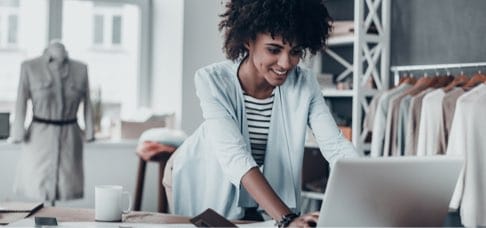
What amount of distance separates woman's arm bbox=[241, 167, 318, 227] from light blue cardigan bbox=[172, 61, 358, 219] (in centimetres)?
17

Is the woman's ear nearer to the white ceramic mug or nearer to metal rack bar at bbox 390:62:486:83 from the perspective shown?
the white ceramic mug

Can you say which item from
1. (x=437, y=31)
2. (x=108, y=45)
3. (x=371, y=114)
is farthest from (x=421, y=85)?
(x=108, y=45)

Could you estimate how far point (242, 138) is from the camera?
2.11 m

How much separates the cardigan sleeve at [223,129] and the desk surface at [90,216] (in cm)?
21

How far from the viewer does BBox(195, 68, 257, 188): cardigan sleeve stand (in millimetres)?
2029

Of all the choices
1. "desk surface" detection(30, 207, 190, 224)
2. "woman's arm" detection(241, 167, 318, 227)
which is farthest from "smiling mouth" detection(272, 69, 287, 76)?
"desk surface" detection(30, 207, 190, 224)

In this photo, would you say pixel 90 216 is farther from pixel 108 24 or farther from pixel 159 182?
pixel 108 24

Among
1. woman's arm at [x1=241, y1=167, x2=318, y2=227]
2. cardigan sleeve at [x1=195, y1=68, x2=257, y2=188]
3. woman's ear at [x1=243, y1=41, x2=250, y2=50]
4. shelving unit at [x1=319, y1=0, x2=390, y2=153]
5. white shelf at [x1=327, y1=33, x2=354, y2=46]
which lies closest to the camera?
woman's arm at [x1=241, y1=167, x2=318, y2=227]

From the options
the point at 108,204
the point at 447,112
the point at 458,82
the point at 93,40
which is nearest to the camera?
the point at 108,204

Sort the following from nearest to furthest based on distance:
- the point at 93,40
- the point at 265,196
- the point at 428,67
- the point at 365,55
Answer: the point at 265,196 < the point at 428,67 < the point at 365,55 < the point at 93,40

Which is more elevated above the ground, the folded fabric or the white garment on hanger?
the white garment on hanger

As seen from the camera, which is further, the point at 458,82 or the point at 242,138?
the point at 458,82

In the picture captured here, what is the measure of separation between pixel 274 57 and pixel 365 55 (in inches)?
108

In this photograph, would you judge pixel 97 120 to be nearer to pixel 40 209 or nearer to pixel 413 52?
pixel 413 52
